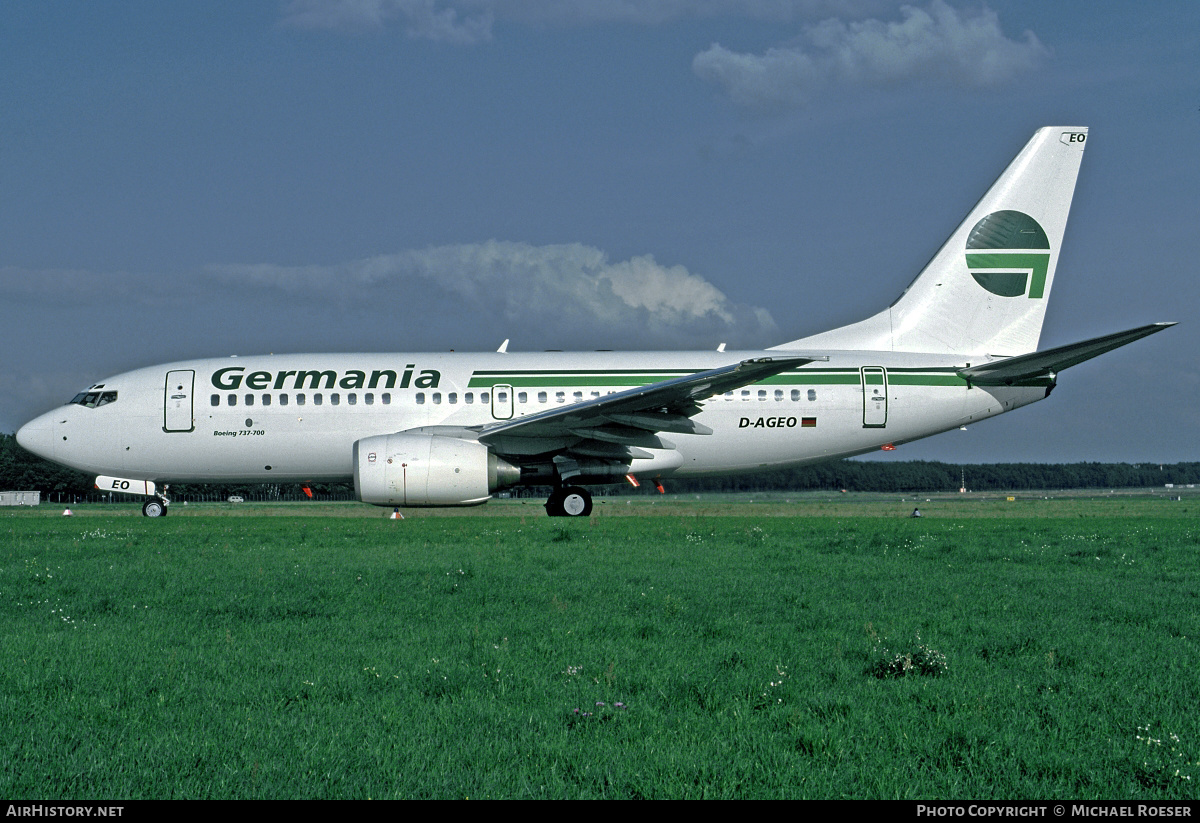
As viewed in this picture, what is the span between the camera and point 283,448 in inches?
826

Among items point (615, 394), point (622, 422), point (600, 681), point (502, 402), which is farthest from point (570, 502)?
point (600, 681)

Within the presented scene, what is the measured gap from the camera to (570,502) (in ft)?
66.5

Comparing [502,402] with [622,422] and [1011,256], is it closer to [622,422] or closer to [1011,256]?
[622,422]

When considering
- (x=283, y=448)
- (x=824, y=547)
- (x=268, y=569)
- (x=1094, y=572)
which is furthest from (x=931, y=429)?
(x=268, y=569)

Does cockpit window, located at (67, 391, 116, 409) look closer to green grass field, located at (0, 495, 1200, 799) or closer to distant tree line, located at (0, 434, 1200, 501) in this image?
green grass field, located at (0, 495, 1200, 799)

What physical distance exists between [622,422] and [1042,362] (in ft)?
28.5

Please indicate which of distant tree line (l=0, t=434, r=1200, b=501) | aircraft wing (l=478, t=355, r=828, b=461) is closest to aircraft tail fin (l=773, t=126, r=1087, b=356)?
aircraft wing (l=478, t=355, r=828, b=461)

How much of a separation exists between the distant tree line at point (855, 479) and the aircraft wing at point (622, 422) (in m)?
35.2

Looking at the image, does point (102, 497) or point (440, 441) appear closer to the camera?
point (440, 441)

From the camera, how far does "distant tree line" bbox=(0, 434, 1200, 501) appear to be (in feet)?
208
